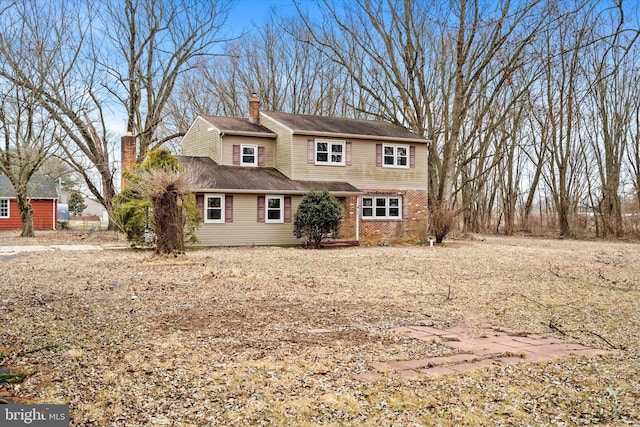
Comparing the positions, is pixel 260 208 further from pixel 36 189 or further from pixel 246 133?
pixel 36 189

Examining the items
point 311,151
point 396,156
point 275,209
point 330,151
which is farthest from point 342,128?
point 275,209

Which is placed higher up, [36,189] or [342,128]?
[342,128]

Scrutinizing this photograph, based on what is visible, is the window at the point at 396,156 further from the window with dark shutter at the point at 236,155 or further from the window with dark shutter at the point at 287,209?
the window with dark shutter at the point at 236,155

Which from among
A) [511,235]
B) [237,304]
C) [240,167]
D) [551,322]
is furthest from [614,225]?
[237,304]

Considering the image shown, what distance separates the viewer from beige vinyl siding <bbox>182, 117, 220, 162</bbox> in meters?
24.2

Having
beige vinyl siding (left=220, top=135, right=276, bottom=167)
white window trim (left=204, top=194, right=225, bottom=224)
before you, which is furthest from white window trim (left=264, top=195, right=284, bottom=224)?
beige vinyl siding (left=220, top=135, right=276, bottom=167)

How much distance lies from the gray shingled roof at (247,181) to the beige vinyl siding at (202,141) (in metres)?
0.62

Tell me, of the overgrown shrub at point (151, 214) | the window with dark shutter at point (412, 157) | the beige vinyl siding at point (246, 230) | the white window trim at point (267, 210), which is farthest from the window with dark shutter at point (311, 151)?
the overgrown shrub at point (151, 214)

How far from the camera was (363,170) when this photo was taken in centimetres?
2469

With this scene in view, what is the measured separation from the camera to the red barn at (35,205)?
33.6m

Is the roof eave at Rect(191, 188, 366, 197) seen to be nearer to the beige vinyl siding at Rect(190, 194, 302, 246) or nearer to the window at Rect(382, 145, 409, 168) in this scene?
the beige vinyl siding at Rect(190, 194, 302, 246)

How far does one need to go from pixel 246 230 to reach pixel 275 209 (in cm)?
154

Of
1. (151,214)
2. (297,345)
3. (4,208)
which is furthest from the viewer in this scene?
(4,208)

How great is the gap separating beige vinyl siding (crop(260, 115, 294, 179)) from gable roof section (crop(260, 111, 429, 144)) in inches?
10.2
